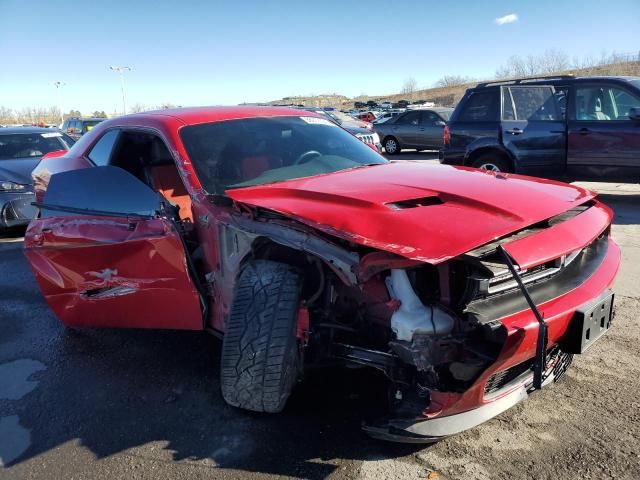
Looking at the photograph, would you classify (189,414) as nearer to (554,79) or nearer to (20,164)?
(20,164)

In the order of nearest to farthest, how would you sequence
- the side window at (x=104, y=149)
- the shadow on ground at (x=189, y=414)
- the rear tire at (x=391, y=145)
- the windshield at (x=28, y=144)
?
the shadow on ground at (x=189, y=414) → the side window at (x=104, y=149) → the windshield at (x=28, y=144) → the rear tire at (x=391, y=145)

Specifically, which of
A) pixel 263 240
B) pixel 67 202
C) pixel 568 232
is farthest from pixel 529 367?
pixel 67 202

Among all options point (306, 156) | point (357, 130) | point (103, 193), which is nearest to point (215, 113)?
point (306, 156)

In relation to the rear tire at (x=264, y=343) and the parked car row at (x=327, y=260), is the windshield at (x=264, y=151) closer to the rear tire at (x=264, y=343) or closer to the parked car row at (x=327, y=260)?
the parked car row at (x=327, y=260)

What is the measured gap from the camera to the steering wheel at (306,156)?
3.53 m

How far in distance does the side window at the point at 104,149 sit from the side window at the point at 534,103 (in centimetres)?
610

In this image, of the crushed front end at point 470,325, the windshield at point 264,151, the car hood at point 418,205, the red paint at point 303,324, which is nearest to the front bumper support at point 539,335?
the crushed front end at point 470,325

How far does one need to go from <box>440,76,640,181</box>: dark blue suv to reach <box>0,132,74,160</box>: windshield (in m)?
6.90

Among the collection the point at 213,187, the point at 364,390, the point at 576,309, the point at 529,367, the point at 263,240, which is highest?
the point at 213,187

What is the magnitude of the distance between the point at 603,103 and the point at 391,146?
357 inches

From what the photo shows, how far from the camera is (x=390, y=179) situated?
298cm

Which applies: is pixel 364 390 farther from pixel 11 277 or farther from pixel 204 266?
pixel 11 277

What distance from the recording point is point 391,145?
635 inches

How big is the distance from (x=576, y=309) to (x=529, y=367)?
0.35 metres
